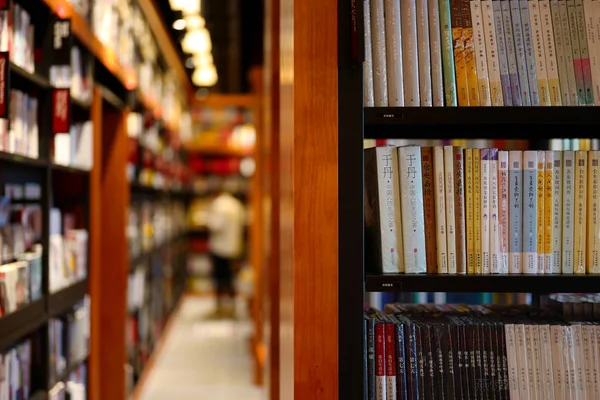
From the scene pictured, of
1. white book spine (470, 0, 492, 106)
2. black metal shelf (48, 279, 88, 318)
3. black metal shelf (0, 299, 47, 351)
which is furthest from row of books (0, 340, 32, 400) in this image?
white book spine (470, 0, 492, 106)

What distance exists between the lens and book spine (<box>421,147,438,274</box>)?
1.64 m

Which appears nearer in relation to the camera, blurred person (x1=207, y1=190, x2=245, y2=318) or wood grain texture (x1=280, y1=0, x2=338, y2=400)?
wood grain texture (x1=280, y1=0, x2=338, y2=400)

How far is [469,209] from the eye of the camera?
→ 1.65 m

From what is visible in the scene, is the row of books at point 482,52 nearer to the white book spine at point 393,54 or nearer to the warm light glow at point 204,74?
the white book spine at point 393,54

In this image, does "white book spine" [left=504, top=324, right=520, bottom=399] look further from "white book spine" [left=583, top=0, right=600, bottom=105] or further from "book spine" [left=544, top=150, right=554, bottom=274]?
"white book spine" [left=583, top=0, right=600, bottom=105]

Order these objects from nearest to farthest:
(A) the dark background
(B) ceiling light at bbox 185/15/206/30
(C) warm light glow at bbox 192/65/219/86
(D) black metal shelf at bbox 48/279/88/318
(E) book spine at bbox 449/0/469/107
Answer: (E) book spine at bbox 449/0/469/107, (D) black metal shelf at bbox 48/279/88/318, (B) ceiling light at bbox 185/15/206/30, (A) the dark background, (C) warm light glow at bbox 192/65/219/86

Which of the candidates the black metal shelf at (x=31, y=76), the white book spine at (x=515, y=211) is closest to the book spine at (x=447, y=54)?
the white book spine at (x=515, y=211)

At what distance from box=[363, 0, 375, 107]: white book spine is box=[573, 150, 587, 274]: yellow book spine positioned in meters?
0.58

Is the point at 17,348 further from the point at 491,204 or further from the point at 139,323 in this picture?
the point at 139,323

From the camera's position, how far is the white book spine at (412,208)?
5.26 ft

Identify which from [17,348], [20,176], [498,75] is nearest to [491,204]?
[498,75]

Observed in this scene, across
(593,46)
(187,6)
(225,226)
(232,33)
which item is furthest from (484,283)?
(225,226)

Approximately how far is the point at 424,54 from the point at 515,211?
18.8 inches

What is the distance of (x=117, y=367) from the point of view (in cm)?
421
